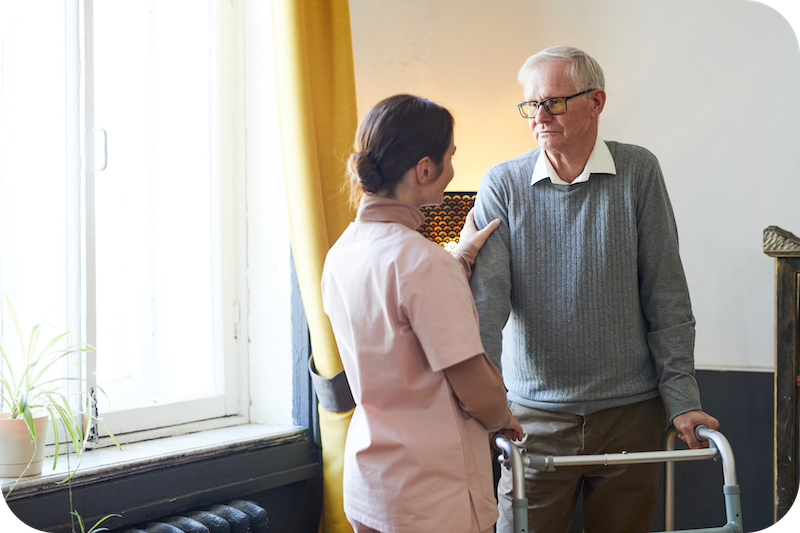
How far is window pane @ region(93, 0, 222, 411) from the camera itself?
6.39 feet

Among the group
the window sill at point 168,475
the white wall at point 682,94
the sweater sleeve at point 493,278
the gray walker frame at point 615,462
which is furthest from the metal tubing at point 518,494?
the white wall at point 682,94

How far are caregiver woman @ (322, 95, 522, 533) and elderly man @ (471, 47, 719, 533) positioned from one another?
39cm

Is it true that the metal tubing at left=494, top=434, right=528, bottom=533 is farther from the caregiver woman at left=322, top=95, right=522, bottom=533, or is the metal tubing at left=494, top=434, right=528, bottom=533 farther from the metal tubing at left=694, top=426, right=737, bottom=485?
the metal tubing at left=694, top=426, right=737, bottom=485

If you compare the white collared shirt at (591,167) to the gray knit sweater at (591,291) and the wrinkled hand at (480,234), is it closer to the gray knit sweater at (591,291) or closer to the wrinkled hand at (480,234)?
the gray knit sweater at (591,291)

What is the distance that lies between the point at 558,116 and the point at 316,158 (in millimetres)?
688

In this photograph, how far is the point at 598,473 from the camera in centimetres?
142

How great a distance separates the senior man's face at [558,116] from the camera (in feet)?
4.71

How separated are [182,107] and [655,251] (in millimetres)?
1488

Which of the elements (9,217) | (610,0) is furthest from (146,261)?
(610,0)

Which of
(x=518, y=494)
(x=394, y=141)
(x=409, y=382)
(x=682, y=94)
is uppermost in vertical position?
(x=682, y=94)

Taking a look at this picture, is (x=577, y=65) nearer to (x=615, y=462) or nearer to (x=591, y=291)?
(x=591, y=291)

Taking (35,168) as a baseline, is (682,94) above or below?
above

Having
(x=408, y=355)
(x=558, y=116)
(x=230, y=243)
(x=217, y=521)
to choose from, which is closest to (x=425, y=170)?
(x=408, y=355)

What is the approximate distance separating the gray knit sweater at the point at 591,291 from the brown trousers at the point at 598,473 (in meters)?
0.04
